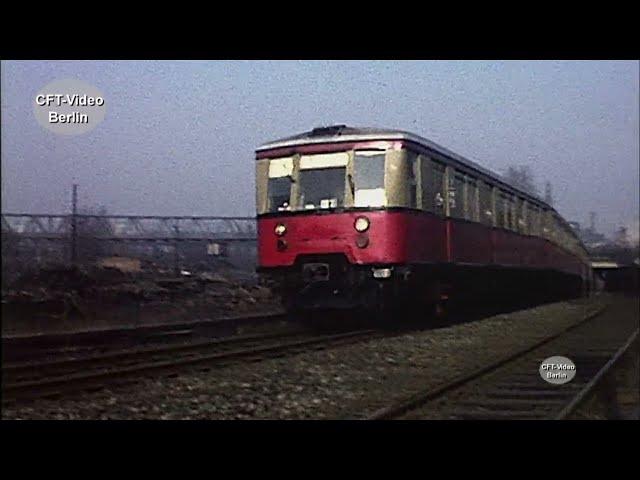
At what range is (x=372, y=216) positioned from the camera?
18.7 ft

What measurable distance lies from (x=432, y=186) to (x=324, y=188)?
2.90 ft

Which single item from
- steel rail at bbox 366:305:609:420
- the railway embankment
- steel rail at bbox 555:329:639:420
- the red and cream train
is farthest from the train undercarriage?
steel rail at bbox 555:329:639:420

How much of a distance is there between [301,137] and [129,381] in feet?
5.18

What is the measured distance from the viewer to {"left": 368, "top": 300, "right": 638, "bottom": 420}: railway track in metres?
4.17

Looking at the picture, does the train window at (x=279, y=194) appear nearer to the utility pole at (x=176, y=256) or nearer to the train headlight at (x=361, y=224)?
the train headlight at (x=361, y=224)

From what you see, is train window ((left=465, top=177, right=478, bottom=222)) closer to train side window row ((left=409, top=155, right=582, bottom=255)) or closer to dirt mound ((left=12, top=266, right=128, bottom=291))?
train side window row ((left=409, top=155, right=582, bottom=255))

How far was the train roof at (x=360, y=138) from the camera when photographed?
4914 millimetres

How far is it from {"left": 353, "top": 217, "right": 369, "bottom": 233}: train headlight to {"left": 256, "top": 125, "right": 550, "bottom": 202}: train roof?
0.57 metres

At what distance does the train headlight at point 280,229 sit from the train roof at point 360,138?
0.62 metres

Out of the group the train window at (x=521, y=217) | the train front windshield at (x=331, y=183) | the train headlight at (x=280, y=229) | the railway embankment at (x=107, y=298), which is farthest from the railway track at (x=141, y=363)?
the train window at (x=521, y=217)

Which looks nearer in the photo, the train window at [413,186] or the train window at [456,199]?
the train window at [413,186]

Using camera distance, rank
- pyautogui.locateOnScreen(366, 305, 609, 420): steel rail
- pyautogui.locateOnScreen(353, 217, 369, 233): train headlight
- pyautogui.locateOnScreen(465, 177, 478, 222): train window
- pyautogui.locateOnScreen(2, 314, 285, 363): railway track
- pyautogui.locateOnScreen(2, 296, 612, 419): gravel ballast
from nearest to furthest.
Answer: pyautogui.locateOnScreen(366, 305, 609, 420): steel rail, pyautogui.locateOnScreen(2, 296, 612, 419): gravel ballast, pyautogui.locateOnScreen(2, 314, 285, 363): railway track, pyautogui.locateOnScreen(353, 217, 369, 233): train headlight, pyautogui.locateOnScreen(465, 177, 478, 222): train window
